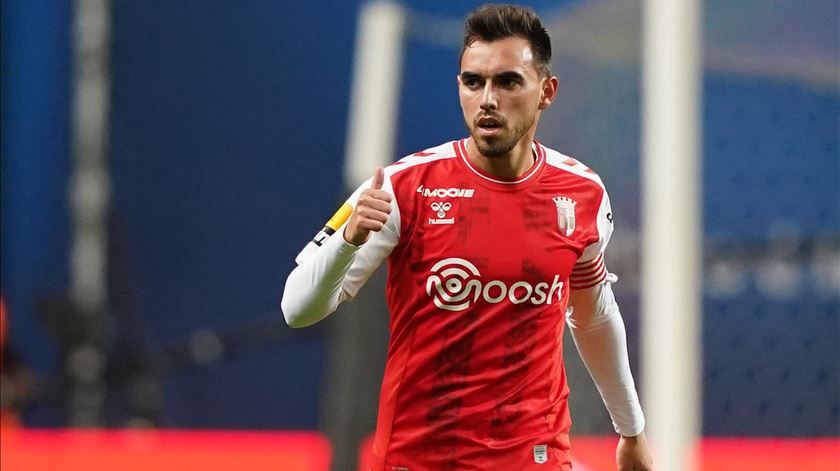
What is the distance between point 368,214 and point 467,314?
28 cm

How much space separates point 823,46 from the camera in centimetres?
326

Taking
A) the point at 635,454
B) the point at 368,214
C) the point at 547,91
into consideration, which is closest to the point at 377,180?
the point at 368,214

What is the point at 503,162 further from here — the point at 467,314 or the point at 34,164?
the point at 34,164

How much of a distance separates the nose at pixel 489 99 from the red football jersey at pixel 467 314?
0.46 ft

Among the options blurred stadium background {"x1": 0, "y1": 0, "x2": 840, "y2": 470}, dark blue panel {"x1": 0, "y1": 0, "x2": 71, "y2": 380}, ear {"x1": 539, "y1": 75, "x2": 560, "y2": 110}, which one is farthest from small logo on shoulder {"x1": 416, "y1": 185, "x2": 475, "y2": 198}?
dark blue panel {"x1": 0, "y1": 0, "x2": 71, "y2": 380}

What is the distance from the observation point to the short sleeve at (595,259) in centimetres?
229

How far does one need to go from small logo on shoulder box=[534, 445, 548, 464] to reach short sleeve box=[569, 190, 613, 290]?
0.33 meters

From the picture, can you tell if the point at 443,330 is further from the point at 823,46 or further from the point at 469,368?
the point at 823,46

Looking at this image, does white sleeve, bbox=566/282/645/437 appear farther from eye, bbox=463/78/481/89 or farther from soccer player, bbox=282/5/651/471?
eye, bbox=463/78/481/89

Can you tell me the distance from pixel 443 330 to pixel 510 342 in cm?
12

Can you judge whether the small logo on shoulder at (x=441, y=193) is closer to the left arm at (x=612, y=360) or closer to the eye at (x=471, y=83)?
the eye at (x=471, y=83)

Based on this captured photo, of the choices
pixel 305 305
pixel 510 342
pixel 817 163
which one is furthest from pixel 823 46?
pixel 305 305

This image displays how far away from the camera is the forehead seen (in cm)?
213

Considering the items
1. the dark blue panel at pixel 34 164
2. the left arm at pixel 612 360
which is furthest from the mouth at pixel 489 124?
the dark blue panel at pixel 34 164
